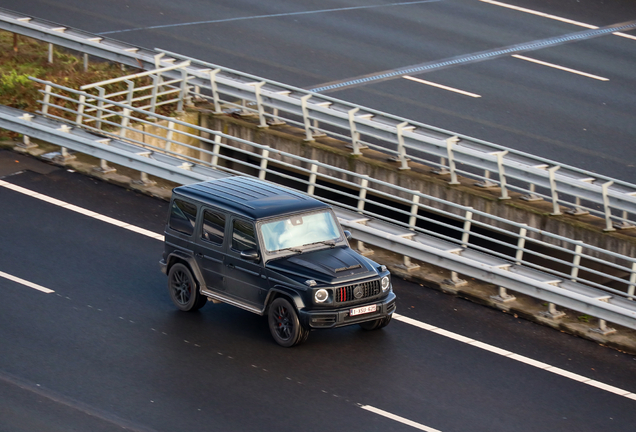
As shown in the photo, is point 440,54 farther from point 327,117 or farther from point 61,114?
point 61,114

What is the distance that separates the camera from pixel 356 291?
1162 centimetres

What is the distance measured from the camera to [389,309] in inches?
473

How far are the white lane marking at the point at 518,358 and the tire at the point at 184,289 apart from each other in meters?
2.65

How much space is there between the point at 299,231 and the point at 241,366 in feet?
6.23

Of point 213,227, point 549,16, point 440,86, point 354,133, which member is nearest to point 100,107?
point 354,133

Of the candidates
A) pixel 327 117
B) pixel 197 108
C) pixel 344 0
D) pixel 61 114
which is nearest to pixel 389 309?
pixel 327 117

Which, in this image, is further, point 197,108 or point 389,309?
point 197,108

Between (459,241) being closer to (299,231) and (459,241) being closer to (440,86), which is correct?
(299,231)

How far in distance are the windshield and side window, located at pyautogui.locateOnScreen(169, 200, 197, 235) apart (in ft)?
3.75

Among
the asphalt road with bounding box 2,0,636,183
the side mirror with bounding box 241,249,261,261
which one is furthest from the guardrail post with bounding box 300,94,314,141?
the side mirror with bounding box 241,249,261,261

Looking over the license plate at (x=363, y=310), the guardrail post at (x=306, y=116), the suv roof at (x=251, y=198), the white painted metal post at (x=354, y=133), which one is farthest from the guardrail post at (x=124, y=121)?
the license plate at (x=363, y=310)

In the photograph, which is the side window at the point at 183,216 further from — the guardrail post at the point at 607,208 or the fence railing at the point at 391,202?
the guardrail post at the point at 607,208

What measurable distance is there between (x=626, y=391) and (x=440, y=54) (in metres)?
13.7

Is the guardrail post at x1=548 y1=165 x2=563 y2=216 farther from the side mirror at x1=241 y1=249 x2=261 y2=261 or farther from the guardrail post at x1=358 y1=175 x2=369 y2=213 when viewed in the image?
the side mirror at x1=241 y1=249 x2=261 y2=261
